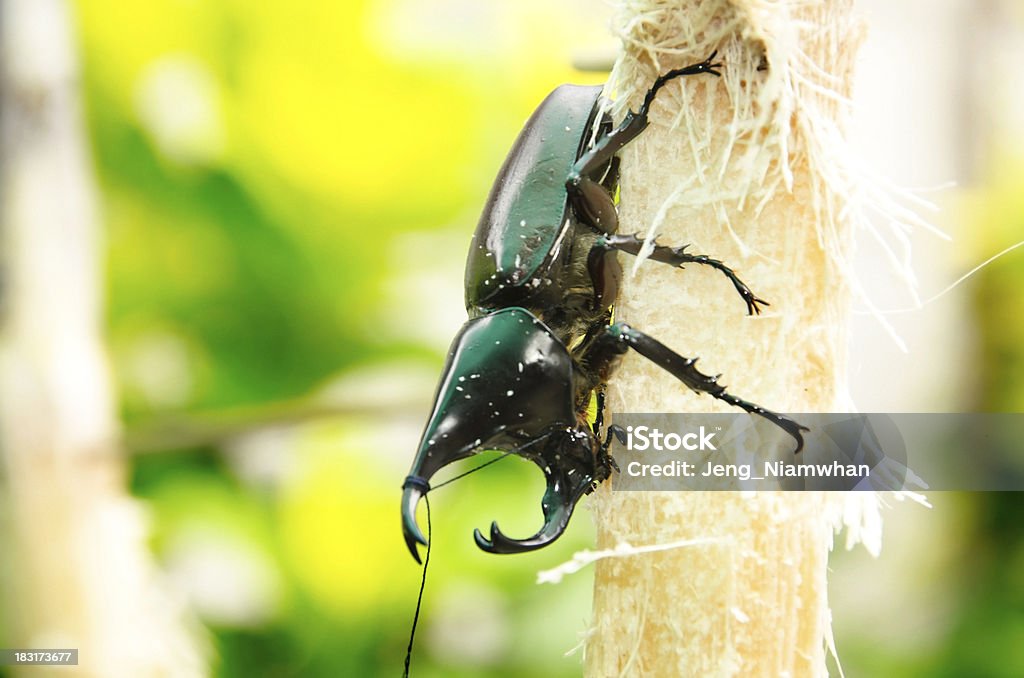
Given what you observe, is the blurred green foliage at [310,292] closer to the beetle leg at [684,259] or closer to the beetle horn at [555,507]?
the beetle horn at [555,507]

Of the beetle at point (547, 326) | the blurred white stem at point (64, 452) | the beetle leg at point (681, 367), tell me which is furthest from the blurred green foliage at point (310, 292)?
the beetle leg at point (681, 367)

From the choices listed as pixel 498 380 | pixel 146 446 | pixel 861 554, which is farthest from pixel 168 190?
pixel 861 554

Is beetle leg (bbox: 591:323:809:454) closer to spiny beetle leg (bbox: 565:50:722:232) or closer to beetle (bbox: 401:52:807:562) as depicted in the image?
beetle (bbox: 401:52:807:562)

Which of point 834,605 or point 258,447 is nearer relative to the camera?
point 834,605

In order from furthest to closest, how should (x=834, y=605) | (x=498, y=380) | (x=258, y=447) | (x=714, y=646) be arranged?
(x=258, y=447) < (x=834, y=605) < (x=498, y=380) < (x=714, y=646)

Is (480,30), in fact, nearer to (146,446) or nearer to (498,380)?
(146,446)

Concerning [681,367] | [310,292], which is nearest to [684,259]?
[681,367]

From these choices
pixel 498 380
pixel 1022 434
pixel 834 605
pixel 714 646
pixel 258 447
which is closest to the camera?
pixel 714 646

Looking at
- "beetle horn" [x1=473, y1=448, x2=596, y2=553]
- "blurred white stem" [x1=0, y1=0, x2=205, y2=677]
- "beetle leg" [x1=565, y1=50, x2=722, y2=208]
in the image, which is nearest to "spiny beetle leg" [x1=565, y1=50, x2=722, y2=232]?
"beetle leg" [x1=565, y1=50, x2=722, y2=208]

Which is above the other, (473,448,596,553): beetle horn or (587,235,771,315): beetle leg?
(587,235,771,315): beetle leg
